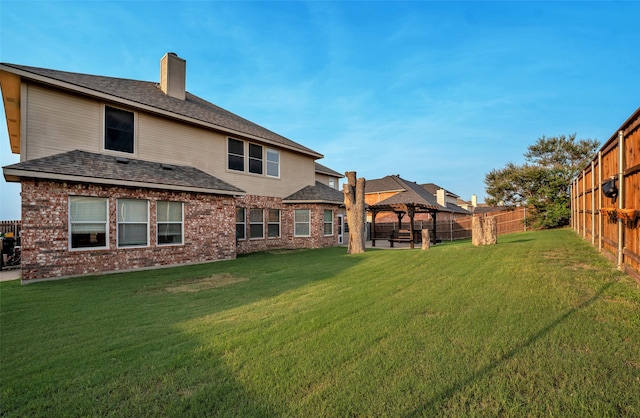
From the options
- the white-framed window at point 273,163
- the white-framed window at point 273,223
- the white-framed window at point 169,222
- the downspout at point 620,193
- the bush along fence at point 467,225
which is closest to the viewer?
the downspout at point 620,193

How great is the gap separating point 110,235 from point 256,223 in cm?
677

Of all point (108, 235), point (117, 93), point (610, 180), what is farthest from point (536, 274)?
point (117, 93)

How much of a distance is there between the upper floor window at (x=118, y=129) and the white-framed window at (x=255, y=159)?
17.8 feet

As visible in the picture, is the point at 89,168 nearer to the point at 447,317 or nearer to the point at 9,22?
the point at 9,22

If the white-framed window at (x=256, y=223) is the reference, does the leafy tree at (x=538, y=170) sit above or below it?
above

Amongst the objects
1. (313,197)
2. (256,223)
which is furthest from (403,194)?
(256,223)

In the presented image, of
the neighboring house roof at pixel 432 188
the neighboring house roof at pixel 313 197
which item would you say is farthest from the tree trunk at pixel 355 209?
the neighboring house roof at pixel 432 188

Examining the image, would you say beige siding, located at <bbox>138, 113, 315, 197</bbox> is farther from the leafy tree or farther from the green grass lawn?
the leafy tree

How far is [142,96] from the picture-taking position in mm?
12016

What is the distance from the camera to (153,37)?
13.5m

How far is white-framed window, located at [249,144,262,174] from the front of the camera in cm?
1551

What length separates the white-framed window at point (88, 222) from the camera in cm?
911

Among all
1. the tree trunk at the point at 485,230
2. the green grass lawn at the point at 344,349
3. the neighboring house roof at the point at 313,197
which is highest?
the neighboring house roof at the point at 313,197

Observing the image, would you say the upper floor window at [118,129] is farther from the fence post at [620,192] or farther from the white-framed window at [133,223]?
the fence post at [620,192]
